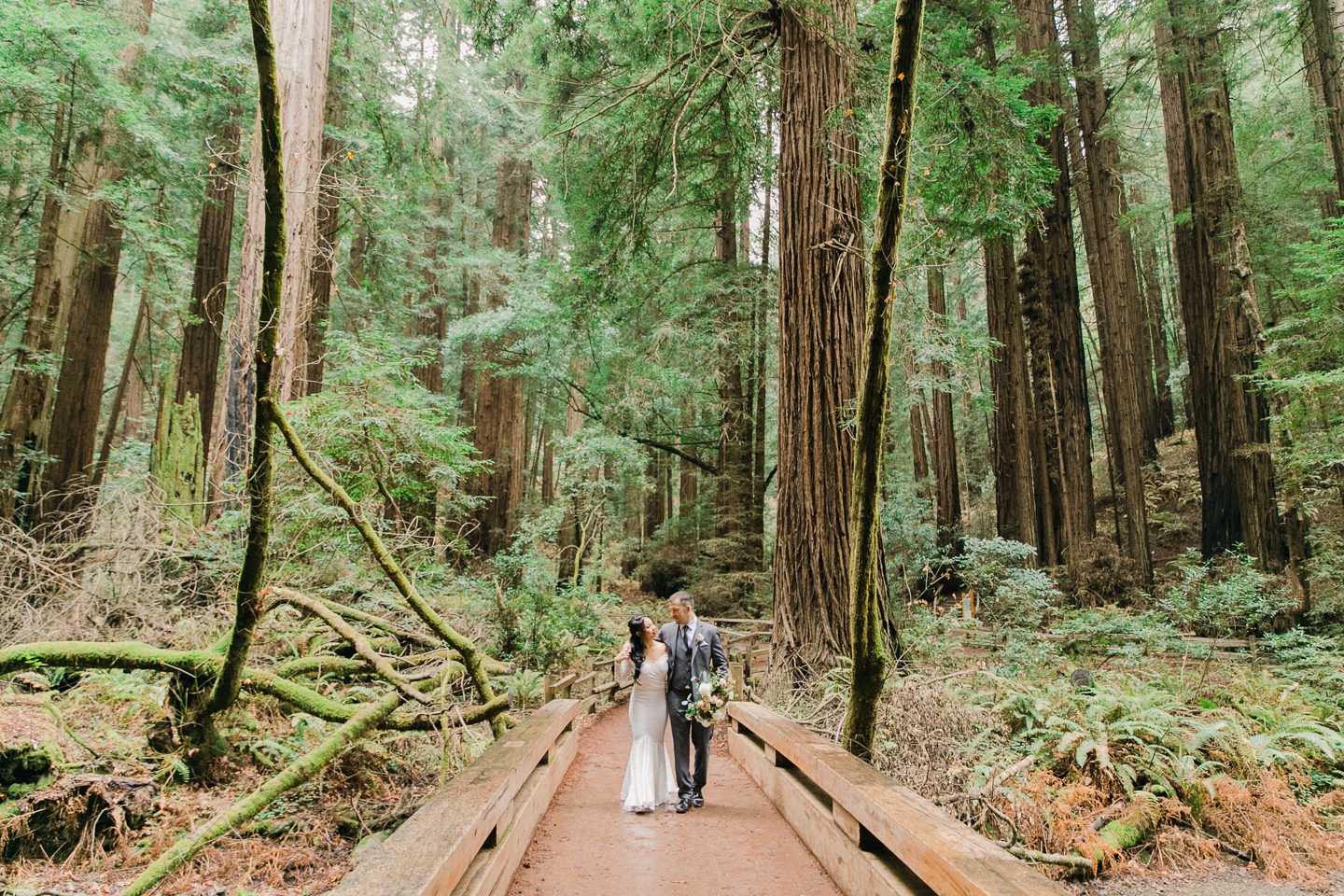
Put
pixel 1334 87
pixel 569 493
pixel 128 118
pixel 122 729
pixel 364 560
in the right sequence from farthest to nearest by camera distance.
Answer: pixel 569 493
pixel 1334 87
pixel 128 118
pixel 364 560
pixel 122 729

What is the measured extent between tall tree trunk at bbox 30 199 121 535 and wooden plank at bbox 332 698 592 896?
42.7 feet

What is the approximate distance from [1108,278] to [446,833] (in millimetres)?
19683

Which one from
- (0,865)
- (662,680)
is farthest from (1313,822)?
(0,865)

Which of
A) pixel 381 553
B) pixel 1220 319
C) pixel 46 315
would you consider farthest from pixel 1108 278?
pixel 46 315

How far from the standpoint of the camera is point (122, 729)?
555 cm

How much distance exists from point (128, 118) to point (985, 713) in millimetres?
14728

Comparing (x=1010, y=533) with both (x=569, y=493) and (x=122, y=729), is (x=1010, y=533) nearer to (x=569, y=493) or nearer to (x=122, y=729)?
(x=569, y=493)

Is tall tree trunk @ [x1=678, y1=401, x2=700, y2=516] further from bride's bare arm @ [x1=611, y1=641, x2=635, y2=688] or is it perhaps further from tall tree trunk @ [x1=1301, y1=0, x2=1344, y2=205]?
tall tree trunk @ [x1=1301, y1=0, x2=1344, y2=205]

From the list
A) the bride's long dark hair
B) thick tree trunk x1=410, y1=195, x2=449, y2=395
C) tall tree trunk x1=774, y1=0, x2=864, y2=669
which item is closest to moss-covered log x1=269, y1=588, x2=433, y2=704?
the bride's long dark hair

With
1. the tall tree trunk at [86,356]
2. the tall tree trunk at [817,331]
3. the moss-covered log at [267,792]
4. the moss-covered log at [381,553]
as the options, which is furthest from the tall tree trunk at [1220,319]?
the tall tree trunk at [86,356]

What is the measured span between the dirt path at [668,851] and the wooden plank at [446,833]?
66 centimetres

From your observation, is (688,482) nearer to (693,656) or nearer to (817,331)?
(817,331)

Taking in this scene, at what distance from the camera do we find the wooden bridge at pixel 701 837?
275 centimetres

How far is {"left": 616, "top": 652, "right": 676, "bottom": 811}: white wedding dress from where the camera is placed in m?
5.98
